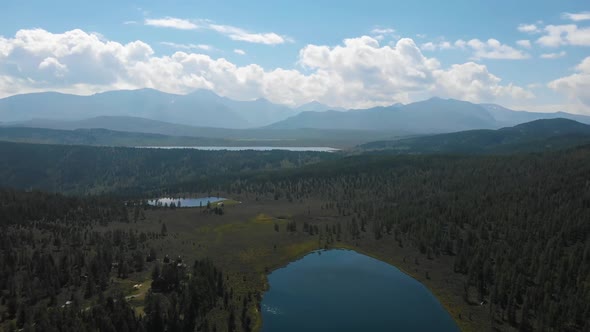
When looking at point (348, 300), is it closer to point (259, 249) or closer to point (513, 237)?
point (259, 249)

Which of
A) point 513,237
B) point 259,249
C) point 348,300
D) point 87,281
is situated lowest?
point 348,300

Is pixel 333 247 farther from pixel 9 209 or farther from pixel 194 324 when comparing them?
pixel 9 209

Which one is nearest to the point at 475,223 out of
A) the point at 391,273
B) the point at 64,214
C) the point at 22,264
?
the point at 391,273

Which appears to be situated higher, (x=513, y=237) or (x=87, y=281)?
(x=513, y=237)

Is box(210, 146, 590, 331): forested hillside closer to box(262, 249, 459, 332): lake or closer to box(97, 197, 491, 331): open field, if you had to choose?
box(97, 197, 491, 331): open field

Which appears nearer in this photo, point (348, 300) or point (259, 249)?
point (348, 300)

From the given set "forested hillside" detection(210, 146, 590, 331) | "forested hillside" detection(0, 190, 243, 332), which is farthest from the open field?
"forested hillside" detection(0, 190, 243, 332)

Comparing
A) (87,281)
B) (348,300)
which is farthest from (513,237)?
(87,281)

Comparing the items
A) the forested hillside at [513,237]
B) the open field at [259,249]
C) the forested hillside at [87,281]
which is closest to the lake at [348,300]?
the open field at [259,249]

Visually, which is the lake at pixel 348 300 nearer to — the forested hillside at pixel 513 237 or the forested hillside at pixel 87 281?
the forested hillside at pixel 513 237
